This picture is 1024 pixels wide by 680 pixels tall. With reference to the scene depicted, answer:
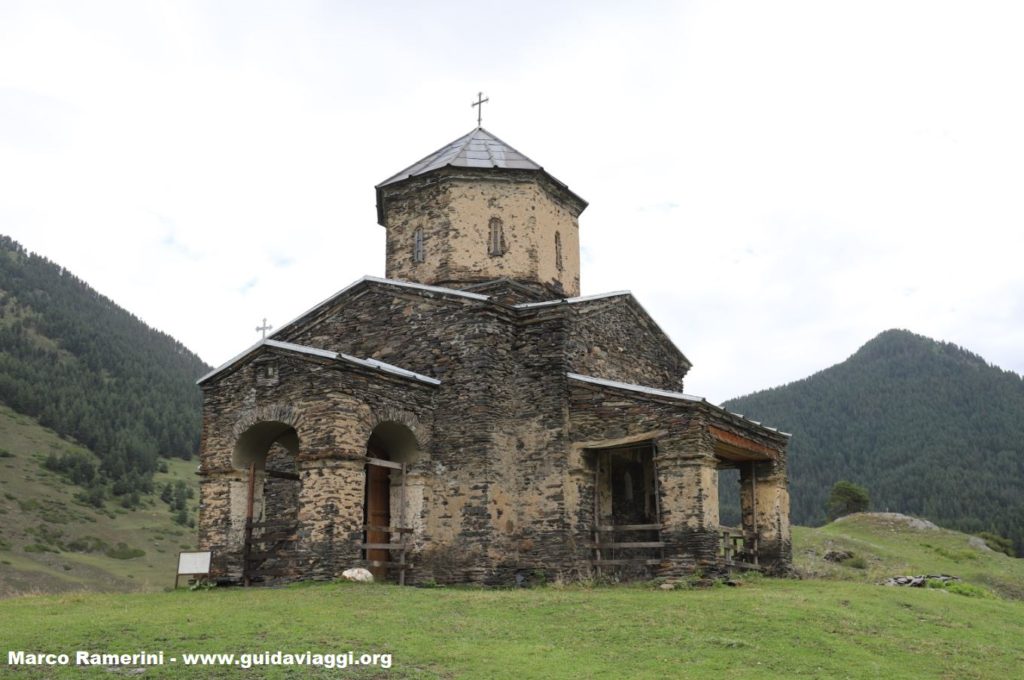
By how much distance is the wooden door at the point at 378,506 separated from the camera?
1727cm

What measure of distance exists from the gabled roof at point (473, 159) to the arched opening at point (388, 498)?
6.48 m

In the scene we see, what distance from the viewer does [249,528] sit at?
Answer: 53.8ft

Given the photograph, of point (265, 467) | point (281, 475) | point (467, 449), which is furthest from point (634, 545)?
point (265, 467)

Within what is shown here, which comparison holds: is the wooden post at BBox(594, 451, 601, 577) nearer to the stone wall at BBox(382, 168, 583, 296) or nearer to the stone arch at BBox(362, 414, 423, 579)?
the stone arch at BBox(362, 414, 423, 579)

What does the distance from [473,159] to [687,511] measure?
376 inches

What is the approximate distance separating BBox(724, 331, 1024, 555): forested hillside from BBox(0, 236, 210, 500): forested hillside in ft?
167

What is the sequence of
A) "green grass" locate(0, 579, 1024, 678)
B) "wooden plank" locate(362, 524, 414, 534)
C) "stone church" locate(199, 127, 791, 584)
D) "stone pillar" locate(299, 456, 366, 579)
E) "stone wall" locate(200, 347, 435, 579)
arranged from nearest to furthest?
"green grass" locate(0, 579, 1024, 678)
"stone pillar" locate(299, 456, 366, 579)
"stone wall" locate(200, 347, 435, 579)
"stone church" locate(199, 127, 791, 584)
"wooden plank" locate(362, 524, 414, 534)

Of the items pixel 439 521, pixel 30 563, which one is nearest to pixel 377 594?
pixel 439 521

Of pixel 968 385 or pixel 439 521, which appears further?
pixel 968 385

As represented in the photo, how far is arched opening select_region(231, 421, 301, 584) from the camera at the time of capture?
53.2ft

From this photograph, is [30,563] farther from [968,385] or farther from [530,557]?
[968,385]

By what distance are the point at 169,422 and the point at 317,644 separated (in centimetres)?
7106

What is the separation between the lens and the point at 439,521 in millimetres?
16781

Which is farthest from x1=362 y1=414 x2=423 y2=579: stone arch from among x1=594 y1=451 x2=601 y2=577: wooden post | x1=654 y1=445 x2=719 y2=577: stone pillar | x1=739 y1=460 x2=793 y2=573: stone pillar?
x1=739 y1=460 x2=793 y2=573: stone pillar
